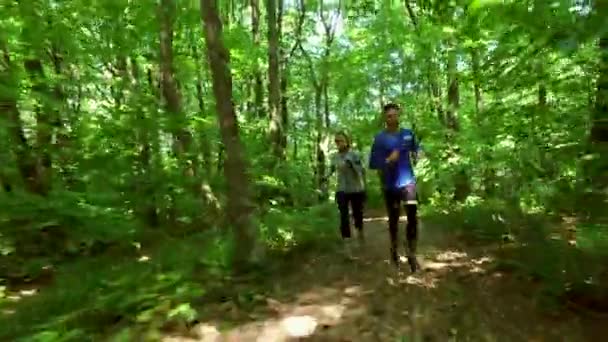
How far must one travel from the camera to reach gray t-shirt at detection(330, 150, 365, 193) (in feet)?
31.8

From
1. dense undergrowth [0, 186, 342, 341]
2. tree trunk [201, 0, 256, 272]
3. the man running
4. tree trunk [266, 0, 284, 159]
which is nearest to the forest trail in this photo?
dense undergrowth [0, 186, 342, 341]

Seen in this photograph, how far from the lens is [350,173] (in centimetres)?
971

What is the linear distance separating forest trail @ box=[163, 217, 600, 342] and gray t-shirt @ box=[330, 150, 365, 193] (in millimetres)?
1812

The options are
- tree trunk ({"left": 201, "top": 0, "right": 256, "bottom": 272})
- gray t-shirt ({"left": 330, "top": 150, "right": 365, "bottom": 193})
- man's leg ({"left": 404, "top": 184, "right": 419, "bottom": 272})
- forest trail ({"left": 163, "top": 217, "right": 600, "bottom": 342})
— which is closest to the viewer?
forest trail ({"left": 163, "top": 217, "right": 600, "bottom": 342})

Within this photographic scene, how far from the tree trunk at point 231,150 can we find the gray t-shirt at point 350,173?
2.76 metres

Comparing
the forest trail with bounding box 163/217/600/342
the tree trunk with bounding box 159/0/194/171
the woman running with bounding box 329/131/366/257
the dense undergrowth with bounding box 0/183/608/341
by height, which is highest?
the tree trunk with bounding box 159/0/194/171

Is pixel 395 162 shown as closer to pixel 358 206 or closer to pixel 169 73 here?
Answer: pixel 358 206

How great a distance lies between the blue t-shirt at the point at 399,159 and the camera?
24.4 ft

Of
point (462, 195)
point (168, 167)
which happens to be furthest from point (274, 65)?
point (462, 195)

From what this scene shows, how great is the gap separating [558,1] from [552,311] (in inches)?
126

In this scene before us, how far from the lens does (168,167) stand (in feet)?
39.8

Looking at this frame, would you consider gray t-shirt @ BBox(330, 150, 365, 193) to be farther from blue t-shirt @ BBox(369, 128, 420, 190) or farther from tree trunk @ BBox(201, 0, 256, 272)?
tree trunk @ BBox(201, 0, 256, 272)

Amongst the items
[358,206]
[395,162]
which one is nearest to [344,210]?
[358,206]

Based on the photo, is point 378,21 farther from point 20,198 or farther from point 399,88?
point 20,198
